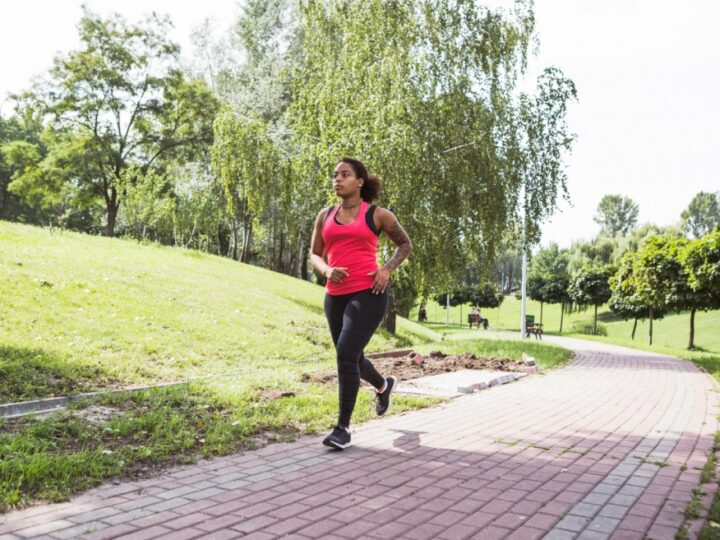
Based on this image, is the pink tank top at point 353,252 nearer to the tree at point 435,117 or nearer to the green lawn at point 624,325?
the tree at point 435,117

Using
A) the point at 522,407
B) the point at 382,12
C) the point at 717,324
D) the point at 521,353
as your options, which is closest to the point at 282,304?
the point at 521,353

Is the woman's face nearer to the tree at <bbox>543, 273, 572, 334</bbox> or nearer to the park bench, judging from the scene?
the park bench

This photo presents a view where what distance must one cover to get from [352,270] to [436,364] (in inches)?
238

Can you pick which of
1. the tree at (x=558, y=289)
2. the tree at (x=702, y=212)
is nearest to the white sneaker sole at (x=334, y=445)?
the tree at (x=558, y=289)

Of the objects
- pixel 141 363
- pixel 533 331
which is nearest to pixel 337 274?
pixel 141 363

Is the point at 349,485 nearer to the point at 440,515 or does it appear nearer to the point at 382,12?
the point at 440,515

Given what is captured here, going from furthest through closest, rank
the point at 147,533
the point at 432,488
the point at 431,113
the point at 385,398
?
the point at 431,113 → the point at 385,398 → the point at 432,488 → the point at 147,533

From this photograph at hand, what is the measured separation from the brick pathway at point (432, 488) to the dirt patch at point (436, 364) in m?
3.20

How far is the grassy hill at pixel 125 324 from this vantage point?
724cm

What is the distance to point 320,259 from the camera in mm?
5250

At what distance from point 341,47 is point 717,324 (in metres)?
44.3

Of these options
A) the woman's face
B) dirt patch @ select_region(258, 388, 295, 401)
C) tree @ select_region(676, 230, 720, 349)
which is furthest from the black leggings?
tree @ select_region(676, 230, 720, 349)

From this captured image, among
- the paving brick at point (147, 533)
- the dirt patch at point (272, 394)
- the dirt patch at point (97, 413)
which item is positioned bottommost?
the dirt patch at point (97, 413)

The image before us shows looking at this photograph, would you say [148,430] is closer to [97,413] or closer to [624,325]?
[97,413]
